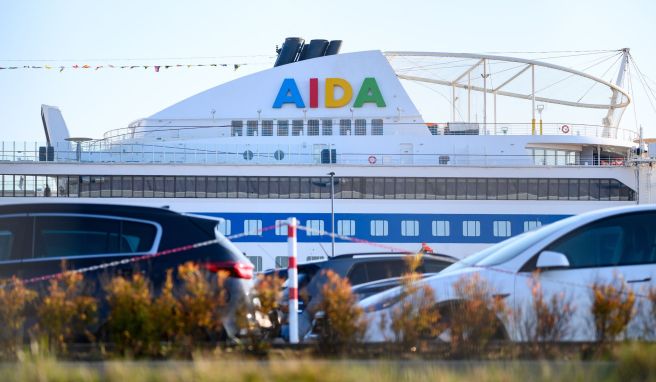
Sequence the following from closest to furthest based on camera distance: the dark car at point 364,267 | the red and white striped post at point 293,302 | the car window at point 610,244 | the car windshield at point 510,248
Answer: the red and white striped post at point 293,302
the car window at point 610,244
the car windshield at point 510,248
the dark car at point 364,267

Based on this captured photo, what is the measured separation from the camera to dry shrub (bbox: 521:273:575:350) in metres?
9.16

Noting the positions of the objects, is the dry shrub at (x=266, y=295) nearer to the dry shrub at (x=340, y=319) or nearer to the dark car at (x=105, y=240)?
the dry shrub at (x=340, y=319)

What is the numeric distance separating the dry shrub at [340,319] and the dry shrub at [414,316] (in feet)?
0.80

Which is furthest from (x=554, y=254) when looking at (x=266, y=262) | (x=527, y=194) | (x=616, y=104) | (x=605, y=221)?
(x=616, y=104)

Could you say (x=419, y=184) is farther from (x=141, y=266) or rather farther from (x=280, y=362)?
(x=280, y=362)

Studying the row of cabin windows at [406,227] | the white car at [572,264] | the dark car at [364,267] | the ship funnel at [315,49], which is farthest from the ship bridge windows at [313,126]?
the white car at [572,264]

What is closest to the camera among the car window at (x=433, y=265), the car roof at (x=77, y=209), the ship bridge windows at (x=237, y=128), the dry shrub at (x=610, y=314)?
the dry shrub at (x=610, y=314)

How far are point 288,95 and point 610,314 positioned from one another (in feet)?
110

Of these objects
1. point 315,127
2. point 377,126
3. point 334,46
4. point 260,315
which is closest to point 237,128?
point 315,127

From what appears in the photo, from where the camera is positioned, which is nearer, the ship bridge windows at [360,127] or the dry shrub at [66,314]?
the dry shrub at [66,314]

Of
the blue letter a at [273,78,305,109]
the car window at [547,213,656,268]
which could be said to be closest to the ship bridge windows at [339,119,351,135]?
the blue letter a at [273,78,305,109]

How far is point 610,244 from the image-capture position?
415 inches

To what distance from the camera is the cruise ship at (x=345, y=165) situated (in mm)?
40219

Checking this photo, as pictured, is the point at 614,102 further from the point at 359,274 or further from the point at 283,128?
the point at 359,274
